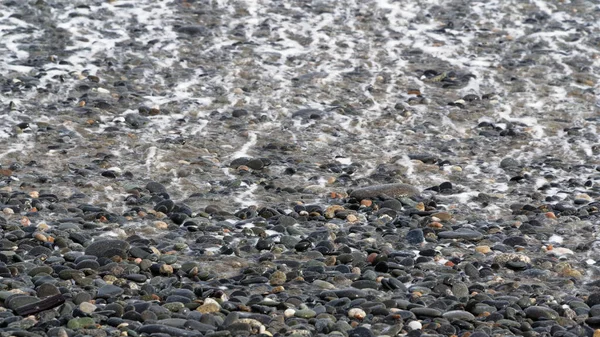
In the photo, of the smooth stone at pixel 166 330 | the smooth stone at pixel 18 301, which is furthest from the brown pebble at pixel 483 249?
the smooth stone at pixel 18 301

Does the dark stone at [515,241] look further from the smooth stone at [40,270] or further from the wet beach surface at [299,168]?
the smooth stone at [40,270]

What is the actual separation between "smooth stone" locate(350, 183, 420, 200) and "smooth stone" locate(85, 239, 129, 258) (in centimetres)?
238

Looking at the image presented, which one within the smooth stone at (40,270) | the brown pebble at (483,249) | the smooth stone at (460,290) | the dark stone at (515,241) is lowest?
the dark stone at (515,241)

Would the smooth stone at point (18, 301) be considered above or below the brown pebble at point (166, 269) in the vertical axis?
above

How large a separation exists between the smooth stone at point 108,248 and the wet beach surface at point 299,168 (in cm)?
2

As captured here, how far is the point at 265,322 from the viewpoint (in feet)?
17.9

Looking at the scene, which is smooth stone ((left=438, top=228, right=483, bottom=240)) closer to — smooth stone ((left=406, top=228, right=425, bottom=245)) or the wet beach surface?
the wet beach surface

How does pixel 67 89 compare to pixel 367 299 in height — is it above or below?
below

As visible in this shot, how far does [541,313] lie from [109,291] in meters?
2.85

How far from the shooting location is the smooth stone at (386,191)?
802cm

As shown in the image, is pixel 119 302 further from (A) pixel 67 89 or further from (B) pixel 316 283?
(A) pixel 67 89

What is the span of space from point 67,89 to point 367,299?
5.62 m

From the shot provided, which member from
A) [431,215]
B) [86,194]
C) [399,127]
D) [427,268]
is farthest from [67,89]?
[427,268]

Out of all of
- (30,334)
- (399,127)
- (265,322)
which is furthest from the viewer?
(399,127)
